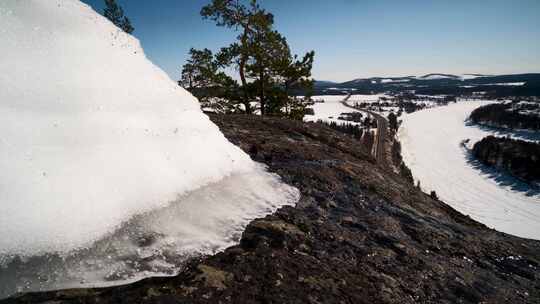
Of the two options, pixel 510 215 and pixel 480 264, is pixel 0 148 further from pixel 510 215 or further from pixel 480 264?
pixel 510 215

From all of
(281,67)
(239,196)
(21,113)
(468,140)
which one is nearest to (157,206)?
(239,196)

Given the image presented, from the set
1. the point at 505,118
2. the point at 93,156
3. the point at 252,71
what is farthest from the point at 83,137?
the point at 505,118

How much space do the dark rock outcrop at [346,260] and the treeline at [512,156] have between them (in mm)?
85920

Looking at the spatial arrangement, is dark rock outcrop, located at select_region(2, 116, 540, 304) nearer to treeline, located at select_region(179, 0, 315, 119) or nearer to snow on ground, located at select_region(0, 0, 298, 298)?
snow on ground, located at select_region(0, 0, 298, 298)

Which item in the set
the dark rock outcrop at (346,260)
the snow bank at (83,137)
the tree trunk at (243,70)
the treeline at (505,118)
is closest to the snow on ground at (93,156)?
the snow bank at (83,137)

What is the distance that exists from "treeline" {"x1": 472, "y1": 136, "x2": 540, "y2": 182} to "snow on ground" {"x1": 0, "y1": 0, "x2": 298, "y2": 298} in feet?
290

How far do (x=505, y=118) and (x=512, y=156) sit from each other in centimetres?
7859

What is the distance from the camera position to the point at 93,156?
2229mm

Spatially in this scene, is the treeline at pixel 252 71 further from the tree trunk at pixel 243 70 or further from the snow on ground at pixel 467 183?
the snow on ground at pixel 467 183

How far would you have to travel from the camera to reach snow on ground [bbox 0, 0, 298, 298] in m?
1.78

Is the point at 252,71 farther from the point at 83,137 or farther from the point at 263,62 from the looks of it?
Answer: the point at 83,137

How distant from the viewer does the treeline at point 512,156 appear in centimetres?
6969

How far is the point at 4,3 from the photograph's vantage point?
2426 mm

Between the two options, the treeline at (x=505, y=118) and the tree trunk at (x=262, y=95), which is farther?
the treeline at (x=505, y=118)
